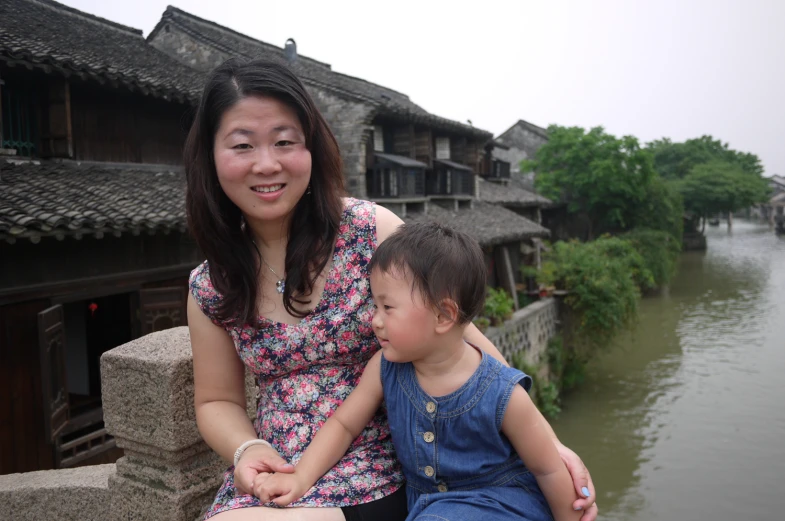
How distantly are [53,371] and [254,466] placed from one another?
207 inches

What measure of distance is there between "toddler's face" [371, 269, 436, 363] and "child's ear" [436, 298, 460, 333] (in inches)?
0.6

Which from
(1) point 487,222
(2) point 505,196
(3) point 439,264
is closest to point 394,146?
(1) point 487,222

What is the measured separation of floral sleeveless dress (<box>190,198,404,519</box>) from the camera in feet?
5.70

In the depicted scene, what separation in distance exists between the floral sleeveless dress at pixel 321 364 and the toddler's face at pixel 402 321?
151 millimetres

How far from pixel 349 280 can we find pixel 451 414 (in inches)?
19.3

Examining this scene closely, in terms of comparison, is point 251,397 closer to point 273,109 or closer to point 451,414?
point 451,414

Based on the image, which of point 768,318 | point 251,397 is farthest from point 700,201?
point 251,397

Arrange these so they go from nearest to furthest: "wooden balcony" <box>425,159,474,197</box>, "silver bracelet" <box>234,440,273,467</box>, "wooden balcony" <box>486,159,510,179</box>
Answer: "silver bracelet" <box>234,440,273,467</box>, "wooden balcony" <box>425,159,474,197</box>, "wooden balcony" <box>486,159,510,179</box>

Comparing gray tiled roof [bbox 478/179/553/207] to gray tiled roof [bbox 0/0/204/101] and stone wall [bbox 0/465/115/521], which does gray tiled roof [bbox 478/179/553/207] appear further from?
stone wall [bbox 0/465/115/521]

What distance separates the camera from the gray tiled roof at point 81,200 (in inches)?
209

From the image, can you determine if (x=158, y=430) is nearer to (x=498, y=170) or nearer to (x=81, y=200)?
(x=81, y=200)

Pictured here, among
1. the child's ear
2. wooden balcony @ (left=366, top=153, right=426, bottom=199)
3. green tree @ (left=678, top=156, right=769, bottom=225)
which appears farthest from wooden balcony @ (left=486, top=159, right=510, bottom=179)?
the child's ear

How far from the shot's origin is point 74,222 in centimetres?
558

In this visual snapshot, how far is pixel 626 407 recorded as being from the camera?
1355 centimetres
